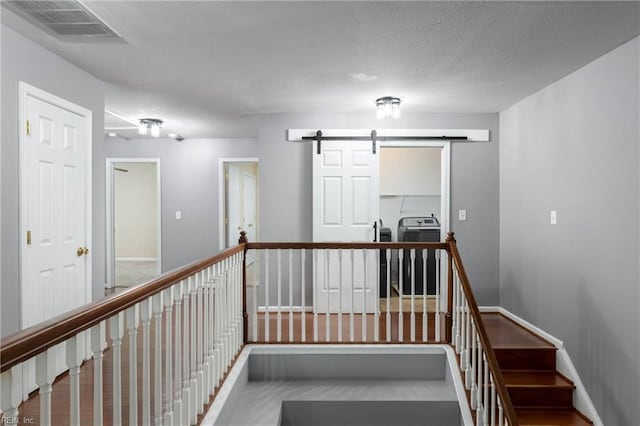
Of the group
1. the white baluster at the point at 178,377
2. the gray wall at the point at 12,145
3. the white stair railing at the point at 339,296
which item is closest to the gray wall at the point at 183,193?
the white stair railing at the point at 339,296

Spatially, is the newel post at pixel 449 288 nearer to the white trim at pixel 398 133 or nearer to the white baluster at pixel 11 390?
the white trim at pixel 398 133

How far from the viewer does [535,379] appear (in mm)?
3365

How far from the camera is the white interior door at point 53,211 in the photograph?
2.71 metres

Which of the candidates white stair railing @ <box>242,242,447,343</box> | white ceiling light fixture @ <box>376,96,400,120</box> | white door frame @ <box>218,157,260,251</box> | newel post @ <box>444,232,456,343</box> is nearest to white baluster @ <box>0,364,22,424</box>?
white stair railing @ <box>242,242,447,343</box>

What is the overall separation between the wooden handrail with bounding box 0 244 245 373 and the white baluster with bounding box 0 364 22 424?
0.09 feet

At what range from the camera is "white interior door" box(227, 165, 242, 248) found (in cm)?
668

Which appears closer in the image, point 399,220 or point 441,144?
point 441,144

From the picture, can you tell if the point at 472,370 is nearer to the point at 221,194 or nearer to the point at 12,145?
the point at 12,145

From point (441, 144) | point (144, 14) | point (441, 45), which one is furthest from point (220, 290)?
point (441, 144)

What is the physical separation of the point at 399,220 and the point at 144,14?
470 cm

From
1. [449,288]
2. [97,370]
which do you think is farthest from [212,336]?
[449,288]

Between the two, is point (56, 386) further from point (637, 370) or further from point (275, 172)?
point (637, 370)

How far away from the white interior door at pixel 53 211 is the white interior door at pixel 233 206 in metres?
3.33

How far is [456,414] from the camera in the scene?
303 cm
